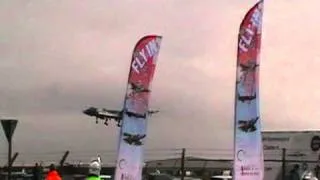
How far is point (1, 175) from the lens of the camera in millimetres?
32844

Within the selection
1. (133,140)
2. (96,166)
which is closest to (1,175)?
(133,140)

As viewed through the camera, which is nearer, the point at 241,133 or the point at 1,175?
the point at 241,133

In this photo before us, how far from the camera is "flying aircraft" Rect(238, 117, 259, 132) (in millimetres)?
21109

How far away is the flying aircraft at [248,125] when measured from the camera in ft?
69.3

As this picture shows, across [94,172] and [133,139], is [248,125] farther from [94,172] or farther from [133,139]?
[94,172]

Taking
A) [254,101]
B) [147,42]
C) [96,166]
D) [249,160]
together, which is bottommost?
[96,166]

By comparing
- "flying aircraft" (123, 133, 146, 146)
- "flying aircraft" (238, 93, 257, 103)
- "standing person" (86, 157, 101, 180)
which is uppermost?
"flying aircraft" (238, 93, 257, 103)

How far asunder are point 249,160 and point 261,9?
385 centimetres

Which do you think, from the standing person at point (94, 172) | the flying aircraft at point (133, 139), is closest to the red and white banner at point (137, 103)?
the flying aircraft at point (133, 139)

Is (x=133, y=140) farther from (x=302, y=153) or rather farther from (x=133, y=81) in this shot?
(x=302, y=153)

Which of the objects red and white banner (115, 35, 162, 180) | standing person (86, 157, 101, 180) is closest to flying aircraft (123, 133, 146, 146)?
red and white banner (115, 35, 162, 180)

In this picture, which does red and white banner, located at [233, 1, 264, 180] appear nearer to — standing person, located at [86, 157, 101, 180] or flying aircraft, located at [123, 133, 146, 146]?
flying aircraft, located at [123, 133, 146, 146]

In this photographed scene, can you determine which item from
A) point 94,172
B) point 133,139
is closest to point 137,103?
point 133,139

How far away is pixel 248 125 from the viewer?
2112cm
